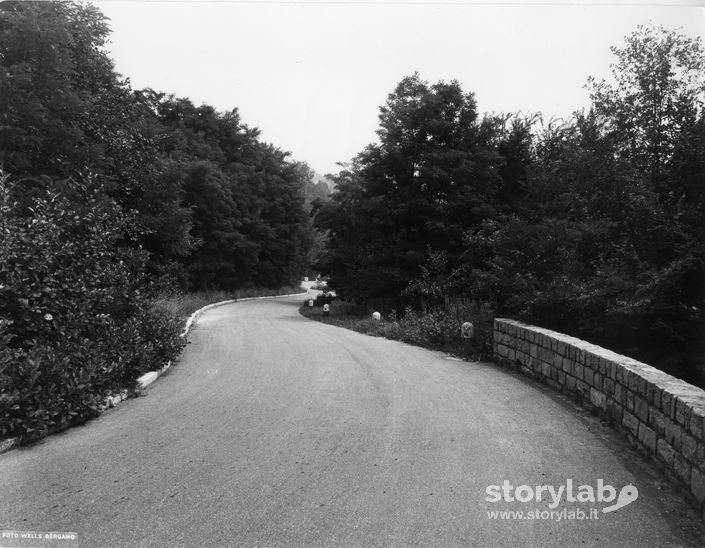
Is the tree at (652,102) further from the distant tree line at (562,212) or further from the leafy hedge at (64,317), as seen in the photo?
the leafy hedge at (64,317)

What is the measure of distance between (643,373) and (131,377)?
22.2 feet

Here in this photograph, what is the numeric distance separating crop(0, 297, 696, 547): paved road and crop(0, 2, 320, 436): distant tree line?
2.12 ft

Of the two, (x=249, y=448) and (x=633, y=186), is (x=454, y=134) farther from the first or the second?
(x=249, y=448)

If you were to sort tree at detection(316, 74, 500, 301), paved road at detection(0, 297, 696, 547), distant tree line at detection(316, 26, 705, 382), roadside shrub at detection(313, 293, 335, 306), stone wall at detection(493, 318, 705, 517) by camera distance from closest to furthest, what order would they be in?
paved road at detection(0, 297, 696, 547) → stone wall at detection(493, 318, 705, 517) → distant tree line at detection(316, 26, 705, 382) → tree at detection(316, 74, 500, 301) → roadside shrub at detection(313, 293, 335, 306)

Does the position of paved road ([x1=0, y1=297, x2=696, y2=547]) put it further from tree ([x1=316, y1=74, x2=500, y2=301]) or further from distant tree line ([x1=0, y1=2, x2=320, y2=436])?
tree ([x1=316, y1=74, x2=500, y2=301])

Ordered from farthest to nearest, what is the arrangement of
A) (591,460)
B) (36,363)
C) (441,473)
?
(36,363), (591,460), (441,473)

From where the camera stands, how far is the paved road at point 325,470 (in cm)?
339

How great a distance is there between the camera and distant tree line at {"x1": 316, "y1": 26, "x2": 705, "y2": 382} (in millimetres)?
7633

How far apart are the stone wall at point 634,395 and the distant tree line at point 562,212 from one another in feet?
3.75

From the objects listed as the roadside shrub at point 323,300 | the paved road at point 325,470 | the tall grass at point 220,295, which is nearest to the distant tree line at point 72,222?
the paved road at point 325,470

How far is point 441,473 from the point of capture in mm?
4297

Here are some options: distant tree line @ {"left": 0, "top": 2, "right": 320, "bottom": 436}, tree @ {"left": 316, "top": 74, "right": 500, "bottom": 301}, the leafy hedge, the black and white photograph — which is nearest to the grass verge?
the black and white photograph

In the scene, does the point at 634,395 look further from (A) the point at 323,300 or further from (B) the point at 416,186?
(A) the point at 323,300

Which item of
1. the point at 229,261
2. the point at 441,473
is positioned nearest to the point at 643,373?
the point at 441,473
